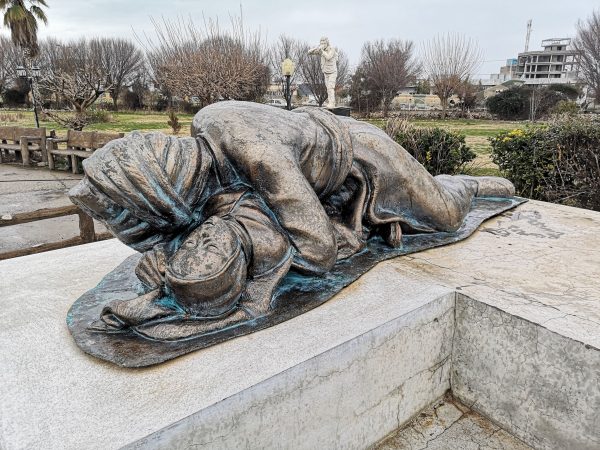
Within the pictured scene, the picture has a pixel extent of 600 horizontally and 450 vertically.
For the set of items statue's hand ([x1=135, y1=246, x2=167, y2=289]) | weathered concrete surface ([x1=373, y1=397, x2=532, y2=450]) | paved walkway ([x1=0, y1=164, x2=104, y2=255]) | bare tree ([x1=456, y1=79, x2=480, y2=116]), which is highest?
bare tree ([x1=456, y1=79, x2=480, y2=116])

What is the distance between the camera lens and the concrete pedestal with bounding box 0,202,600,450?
1.41 m

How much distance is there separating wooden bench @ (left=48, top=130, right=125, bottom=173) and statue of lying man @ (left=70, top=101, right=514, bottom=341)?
26.6 feet

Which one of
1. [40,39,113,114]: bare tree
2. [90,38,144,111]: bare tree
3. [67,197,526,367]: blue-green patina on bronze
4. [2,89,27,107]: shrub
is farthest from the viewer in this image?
[90,38,144,111]: bare tree

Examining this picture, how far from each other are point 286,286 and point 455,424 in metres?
0.96

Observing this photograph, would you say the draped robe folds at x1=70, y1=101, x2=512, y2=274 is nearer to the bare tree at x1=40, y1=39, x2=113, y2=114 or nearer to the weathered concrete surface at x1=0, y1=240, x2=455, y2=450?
the weathered concrete surface at x1=0, y1=240, x2=455, y2=450

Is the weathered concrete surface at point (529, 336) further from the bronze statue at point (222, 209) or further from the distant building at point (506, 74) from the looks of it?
the distant building at point (506, 74)

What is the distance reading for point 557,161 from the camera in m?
5.14

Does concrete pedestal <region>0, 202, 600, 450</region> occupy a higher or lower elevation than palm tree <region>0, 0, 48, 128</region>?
lower

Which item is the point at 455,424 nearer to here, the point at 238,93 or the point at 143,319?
the point at 143,319

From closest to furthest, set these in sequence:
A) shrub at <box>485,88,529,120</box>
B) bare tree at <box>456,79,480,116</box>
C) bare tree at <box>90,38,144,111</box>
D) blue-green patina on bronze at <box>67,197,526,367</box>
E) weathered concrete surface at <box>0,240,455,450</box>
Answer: weathered concrete surface at <box>0,240,455,450</box>, blue-green patina on bronze at <box>67,197,526,367</box>, shrub at <box>485,88,529,120</box>, bare tree at <box>456,79,480,116</box>, bare tree at <box>90,38,144,111</box>

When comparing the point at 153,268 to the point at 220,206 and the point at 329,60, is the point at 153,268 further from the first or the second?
the point at 329,60

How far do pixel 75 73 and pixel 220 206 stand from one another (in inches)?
631

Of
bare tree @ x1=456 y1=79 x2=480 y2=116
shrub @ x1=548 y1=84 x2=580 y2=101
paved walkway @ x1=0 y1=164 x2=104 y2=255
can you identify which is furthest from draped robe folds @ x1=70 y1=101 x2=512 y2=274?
shrub @ x1=548 y1=84 x2=580 y2=101

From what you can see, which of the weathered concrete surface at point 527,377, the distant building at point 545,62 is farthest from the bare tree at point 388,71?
the distant building at point 545,62
